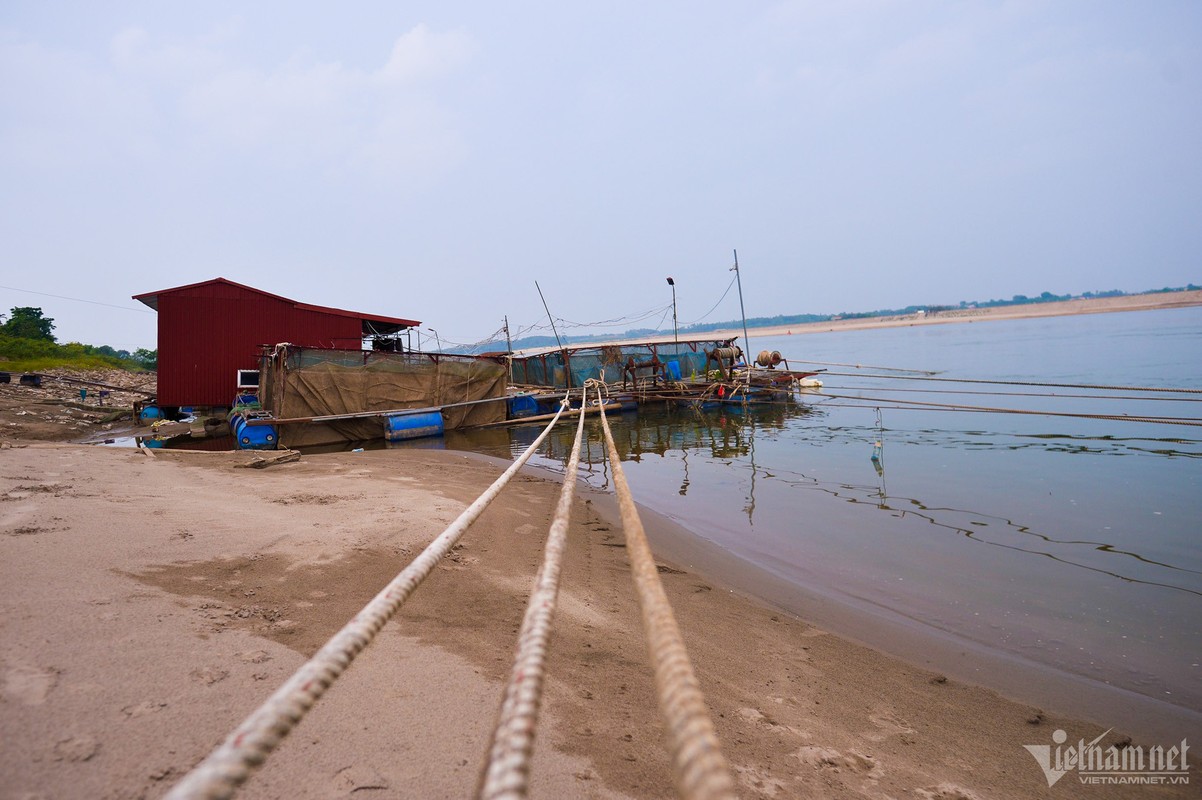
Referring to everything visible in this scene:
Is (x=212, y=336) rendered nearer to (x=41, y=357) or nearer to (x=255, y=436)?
(x=255, y=436)

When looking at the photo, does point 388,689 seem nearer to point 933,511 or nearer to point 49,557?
point 49,557

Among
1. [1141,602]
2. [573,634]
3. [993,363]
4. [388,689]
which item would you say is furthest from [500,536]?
[993,363]

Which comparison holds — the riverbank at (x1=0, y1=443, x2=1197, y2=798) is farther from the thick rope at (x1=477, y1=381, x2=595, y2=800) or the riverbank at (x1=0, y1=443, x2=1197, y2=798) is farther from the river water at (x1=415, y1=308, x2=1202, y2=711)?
the river water at (x1=415, y1=308, x2=1202, y2=711)

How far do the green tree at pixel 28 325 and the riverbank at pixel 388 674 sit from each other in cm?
4438

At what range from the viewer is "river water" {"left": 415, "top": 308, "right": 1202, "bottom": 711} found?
5.41 m

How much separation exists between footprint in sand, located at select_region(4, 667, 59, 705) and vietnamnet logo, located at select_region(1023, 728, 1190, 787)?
15.8ft

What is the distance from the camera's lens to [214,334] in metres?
20.6

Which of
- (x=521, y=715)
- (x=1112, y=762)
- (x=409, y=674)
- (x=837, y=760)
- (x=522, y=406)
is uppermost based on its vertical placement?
(x=521, y=715)

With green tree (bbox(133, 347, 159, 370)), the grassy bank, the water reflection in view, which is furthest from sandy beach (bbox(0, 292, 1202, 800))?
green tree (bbox(133, 347, 159, 370))

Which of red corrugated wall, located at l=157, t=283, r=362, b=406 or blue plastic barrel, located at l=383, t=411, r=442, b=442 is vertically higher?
red corrugated wall, located at l=157, t=283, r=362, b=406

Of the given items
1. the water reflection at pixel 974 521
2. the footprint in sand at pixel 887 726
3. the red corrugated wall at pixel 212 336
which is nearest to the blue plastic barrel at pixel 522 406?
the water reflection at pixel 974 521

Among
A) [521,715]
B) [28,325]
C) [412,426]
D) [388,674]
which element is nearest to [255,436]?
[412,426]

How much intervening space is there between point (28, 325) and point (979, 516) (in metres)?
52.5

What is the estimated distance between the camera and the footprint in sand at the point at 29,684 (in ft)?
6.94
